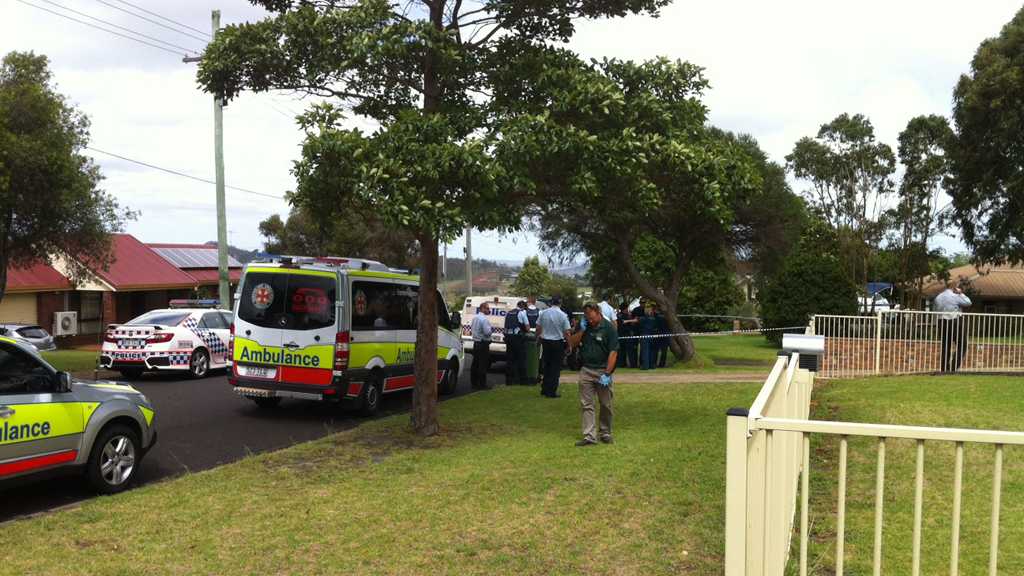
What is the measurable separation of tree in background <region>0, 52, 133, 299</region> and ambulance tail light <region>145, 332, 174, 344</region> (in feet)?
13.0

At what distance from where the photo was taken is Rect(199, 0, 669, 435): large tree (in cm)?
845

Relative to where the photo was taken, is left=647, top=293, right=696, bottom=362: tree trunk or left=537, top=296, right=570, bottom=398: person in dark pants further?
left=647, top=293, right=696, bottom=362: tree trunk

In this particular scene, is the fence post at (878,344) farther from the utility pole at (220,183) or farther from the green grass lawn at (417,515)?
the utility pole at (220,183)

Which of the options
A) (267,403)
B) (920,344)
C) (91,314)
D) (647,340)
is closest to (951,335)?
(920,344)

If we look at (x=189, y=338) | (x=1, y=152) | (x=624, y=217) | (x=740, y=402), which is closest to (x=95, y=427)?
(x=740, y=402)

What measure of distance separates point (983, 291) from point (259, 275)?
173 ft

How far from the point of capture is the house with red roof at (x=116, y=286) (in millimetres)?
33219

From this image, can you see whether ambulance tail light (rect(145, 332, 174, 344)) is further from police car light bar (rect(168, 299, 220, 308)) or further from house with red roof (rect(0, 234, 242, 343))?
house with red roof (rect(0, 234, 242, 343))

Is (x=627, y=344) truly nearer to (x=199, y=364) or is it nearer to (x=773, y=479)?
(x=199, y=364)

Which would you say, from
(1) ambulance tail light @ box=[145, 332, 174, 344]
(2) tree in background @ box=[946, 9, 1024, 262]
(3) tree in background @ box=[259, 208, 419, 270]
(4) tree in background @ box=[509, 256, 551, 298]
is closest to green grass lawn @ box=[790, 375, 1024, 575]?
(1) ambulance tail light @ box=[145, 332, 174, 344]

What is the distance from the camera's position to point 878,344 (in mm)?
15227

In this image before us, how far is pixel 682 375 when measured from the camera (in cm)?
1731

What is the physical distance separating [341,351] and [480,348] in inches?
186

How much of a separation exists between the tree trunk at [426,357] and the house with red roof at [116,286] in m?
20.7
